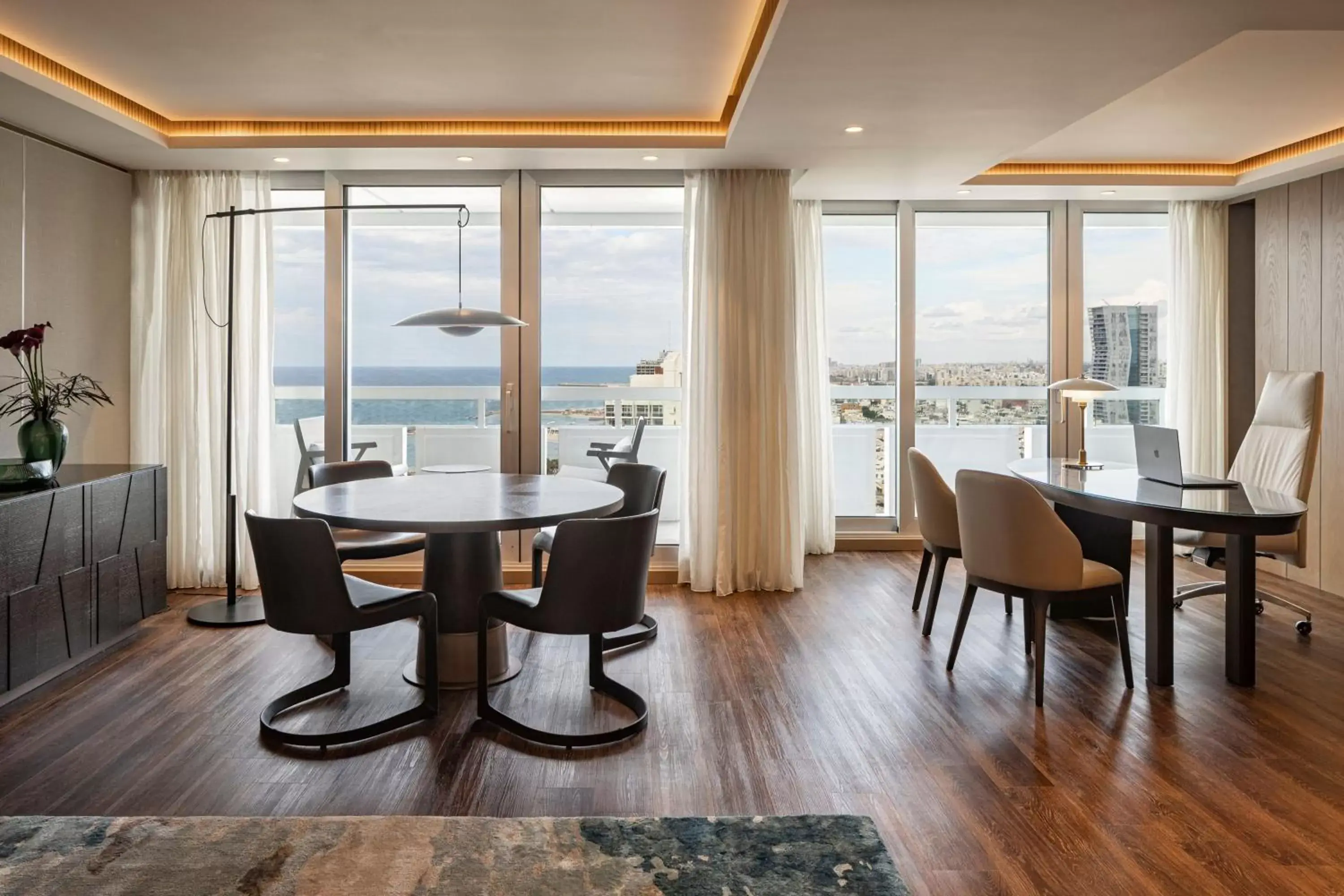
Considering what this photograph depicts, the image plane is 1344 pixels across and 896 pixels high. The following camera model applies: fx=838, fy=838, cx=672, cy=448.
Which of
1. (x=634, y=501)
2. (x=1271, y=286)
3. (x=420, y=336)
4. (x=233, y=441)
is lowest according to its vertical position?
(x=634, y=501)

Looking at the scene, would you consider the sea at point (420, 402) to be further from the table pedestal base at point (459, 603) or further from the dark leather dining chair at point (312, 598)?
the dark leather dining chair at point (312, 598)

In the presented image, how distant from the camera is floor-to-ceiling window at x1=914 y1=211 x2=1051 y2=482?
19.8 ft

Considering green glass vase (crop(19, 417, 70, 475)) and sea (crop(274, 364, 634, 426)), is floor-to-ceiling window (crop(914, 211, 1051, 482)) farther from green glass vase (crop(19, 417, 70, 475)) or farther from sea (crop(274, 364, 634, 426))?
green glass vase (crop(19, 417, 70, 475))

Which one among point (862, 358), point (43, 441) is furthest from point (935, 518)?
point (43, 441)

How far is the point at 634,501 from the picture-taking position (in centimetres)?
429

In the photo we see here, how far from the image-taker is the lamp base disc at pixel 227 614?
4.23 m

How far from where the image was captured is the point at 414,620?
4203mm

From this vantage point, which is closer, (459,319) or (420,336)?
(459,319)

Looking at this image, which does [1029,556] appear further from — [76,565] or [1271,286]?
[76,565]

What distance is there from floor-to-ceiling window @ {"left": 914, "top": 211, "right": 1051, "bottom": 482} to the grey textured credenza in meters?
4.78

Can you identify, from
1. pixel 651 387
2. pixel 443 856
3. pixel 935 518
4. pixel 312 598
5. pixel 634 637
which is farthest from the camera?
pixel 651 387

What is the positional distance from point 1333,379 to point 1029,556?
10.2ft

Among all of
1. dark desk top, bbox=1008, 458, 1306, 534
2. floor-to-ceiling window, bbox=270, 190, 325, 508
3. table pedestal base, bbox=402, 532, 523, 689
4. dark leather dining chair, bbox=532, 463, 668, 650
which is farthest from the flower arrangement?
dark desk top, bbox=1008, 458, 1306, 534

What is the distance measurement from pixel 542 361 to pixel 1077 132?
132 inches
